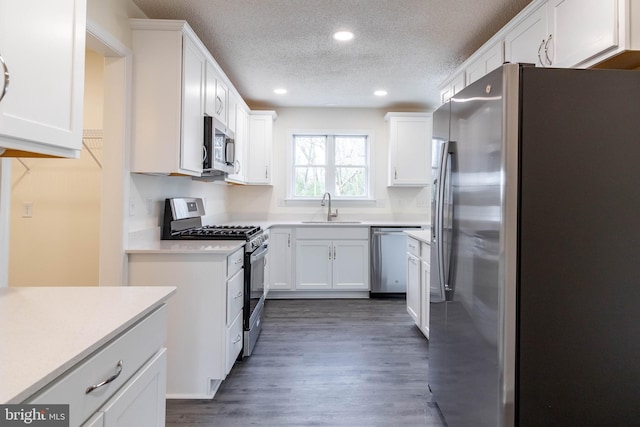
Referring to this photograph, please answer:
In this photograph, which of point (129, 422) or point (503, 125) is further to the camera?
point (503, 125)

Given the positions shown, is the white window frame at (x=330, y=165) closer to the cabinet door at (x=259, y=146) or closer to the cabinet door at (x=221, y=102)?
the cabinet door at (x=259, y=146)

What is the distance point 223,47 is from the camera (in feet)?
9.61

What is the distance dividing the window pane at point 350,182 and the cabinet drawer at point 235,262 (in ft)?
8.63

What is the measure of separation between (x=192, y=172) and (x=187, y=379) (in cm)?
136

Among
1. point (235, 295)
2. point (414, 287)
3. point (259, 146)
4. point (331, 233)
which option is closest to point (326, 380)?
point (235, 295)

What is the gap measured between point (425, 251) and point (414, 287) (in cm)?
49

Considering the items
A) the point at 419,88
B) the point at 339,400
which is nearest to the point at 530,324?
the point at 339,400

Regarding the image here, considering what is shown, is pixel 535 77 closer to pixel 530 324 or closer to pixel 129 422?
pixel 530 324

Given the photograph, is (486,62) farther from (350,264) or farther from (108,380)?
(108,380)

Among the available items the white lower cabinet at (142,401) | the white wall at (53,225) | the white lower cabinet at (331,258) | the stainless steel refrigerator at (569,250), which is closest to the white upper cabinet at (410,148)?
the white lower cabinet at (331,258)

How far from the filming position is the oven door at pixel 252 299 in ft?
8.67

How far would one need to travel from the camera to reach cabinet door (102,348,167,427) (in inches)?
35.1

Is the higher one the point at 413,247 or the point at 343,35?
the point at 343,35

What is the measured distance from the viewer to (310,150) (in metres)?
4.97
